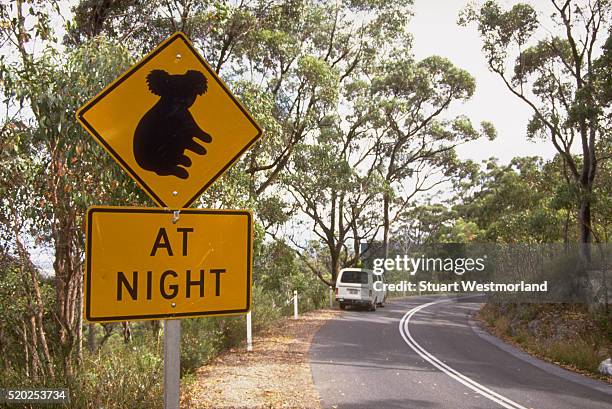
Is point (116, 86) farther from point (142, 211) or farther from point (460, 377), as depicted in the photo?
point (460, 377)

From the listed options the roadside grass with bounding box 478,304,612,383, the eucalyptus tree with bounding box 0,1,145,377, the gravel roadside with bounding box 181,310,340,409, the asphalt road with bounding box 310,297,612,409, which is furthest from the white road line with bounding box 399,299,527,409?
the eucalyptus tree with bounding box 0,1,145,377

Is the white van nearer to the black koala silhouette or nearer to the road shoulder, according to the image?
the road shoulder

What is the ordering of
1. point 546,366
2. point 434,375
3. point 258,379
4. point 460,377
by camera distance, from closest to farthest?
point 258,379
point 460,377
point 434,375
point 546,366

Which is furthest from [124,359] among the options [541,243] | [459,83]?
[459,83]

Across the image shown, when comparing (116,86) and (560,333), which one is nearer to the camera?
(116,86)

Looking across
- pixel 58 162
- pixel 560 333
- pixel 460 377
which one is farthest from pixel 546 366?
pixel 58 162

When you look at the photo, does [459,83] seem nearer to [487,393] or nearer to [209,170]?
[487,393]

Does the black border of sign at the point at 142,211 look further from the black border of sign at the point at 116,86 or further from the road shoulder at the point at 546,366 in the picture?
the road shoulder at the point at 546,366

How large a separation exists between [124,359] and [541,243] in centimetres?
2074

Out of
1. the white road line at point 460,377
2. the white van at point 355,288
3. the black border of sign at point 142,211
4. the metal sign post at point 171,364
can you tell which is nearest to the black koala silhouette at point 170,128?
the black border of sign at point 142,211

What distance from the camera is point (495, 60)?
19641 millimetres

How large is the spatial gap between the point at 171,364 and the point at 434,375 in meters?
9.21

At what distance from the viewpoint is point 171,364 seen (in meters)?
2.51

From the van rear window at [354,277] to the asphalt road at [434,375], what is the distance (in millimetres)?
7132
